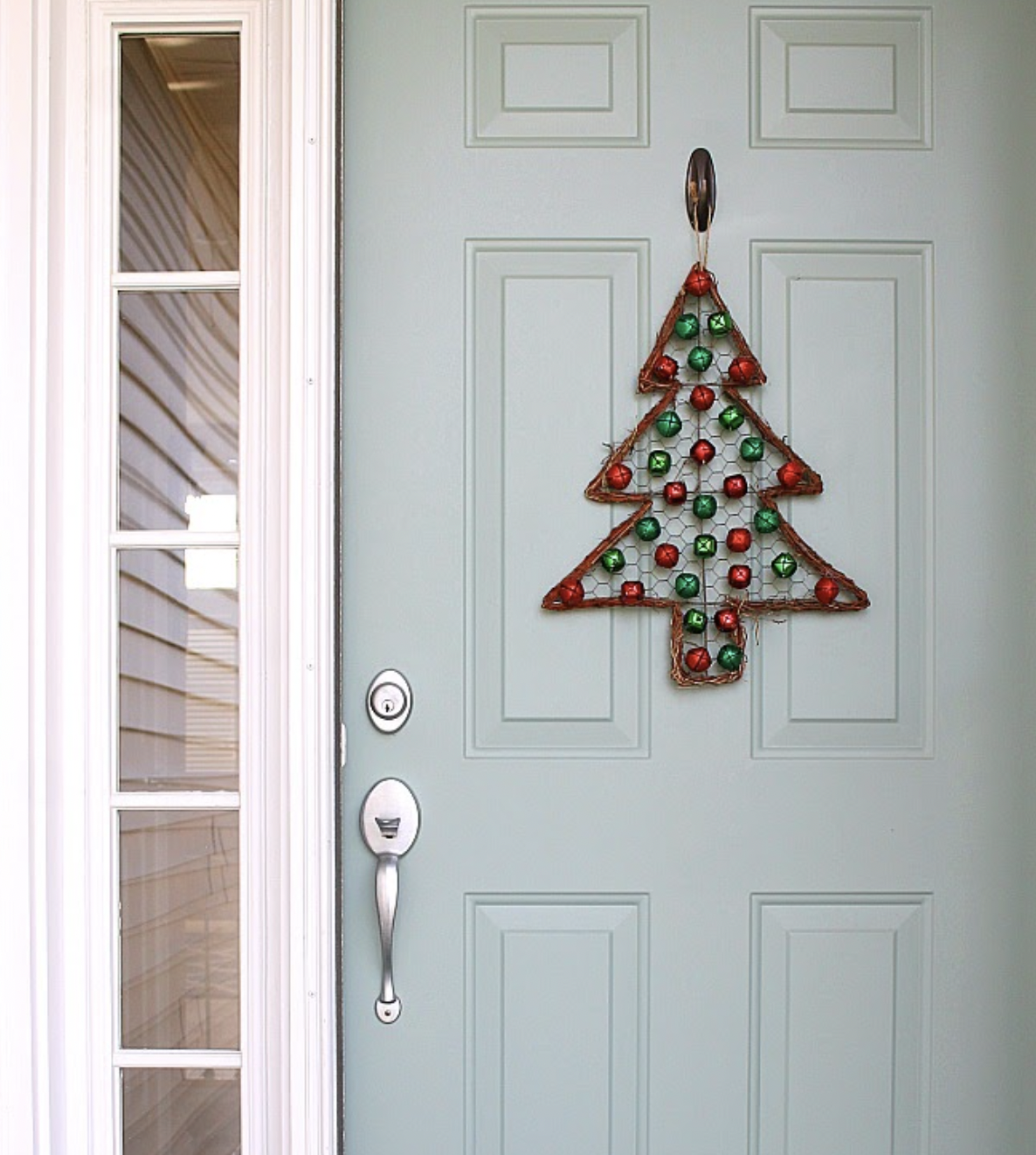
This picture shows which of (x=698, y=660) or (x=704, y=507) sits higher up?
(x=704, y=507)

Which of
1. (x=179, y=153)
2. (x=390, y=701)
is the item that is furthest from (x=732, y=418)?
(x=179, y=153)

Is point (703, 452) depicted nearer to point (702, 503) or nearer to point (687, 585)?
point (702, 503)

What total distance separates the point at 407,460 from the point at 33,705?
55 cm

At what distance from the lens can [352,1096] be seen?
1.51 metres

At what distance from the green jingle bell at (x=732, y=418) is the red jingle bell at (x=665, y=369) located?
0.27 feet

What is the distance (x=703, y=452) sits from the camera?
58.2 inches

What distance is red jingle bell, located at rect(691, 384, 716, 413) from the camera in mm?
1480

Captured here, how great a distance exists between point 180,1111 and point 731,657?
0.90 m

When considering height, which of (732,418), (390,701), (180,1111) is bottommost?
(180,1111)

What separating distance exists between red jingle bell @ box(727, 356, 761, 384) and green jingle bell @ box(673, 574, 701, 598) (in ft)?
0.83

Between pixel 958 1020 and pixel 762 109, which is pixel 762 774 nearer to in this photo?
pixel 958 1020

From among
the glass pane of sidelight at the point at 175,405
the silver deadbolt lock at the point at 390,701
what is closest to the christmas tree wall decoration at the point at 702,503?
the silver deadbolt lock at the point at 390,701

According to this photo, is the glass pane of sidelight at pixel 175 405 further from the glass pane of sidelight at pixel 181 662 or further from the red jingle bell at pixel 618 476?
the red jingle bell at pixel 618 476

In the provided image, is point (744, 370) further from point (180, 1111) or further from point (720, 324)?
point (180, 1111)
